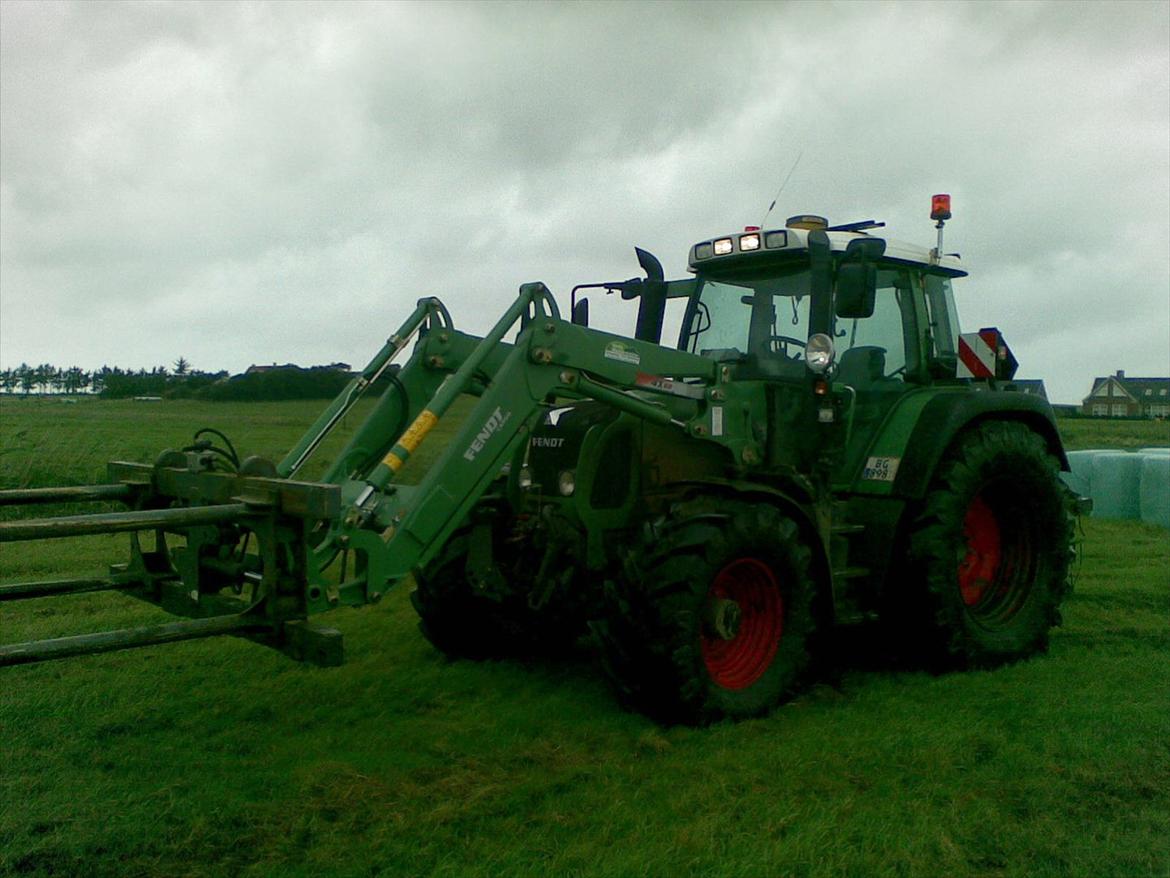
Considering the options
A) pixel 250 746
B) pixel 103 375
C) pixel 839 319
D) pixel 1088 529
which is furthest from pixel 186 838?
pixel 103 375

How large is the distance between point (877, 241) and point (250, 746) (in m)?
3.98

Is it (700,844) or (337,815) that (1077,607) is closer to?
(700,844)

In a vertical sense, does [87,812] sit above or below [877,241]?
below

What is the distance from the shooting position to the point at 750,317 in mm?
6328

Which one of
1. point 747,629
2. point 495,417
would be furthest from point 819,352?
point 495,417

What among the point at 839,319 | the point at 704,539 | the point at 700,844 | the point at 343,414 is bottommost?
the point at 700,844

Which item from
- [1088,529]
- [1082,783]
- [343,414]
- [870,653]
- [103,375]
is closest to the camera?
[1082,783]

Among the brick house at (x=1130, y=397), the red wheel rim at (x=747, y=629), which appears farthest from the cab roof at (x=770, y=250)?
the brick house at (x=1130, y=397)

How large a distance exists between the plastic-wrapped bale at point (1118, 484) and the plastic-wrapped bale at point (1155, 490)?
0.66 ft

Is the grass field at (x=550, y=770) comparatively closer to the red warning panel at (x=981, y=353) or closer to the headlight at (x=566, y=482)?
the headlight at (x=566, y=482)

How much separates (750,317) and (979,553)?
7.06 feet

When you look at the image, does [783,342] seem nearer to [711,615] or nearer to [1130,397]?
[711,615]

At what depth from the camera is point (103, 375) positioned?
85.9 feet

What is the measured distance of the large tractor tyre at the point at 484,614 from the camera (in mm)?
5746
